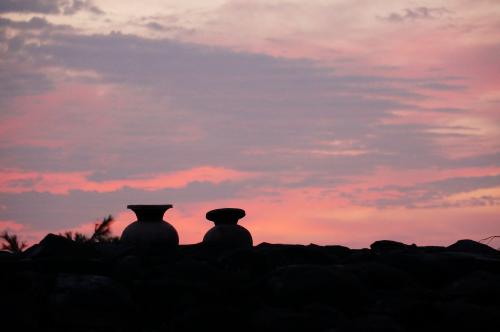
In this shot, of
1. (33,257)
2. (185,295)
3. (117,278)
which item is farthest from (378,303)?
(33,257)

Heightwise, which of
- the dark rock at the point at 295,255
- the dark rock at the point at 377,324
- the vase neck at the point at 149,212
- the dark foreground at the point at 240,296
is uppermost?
the vase neck at the point at 149,212

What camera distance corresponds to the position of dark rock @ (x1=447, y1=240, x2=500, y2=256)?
14714 millimetres

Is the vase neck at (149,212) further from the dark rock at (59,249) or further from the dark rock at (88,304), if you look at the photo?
the dark rock at (88,304)

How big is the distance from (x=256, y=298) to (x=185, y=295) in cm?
88

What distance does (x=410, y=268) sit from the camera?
1163cm

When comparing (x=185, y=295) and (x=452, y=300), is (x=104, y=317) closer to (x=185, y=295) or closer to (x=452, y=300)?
(x=185, y=295)

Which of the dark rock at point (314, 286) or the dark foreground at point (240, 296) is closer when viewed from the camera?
the dark foreground at point (240, 296)

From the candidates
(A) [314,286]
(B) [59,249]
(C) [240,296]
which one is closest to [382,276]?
(A) [314,286]

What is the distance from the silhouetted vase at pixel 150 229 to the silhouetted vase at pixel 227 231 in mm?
776

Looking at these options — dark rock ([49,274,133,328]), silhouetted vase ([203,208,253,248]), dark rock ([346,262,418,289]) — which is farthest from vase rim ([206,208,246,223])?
dark rock ([49,274,133,328])

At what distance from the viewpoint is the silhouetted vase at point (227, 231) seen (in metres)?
14.0

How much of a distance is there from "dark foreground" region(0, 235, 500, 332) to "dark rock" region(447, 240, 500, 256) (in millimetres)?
3077

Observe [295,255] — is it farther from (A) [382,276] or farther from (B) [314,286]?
(B) [314,286]

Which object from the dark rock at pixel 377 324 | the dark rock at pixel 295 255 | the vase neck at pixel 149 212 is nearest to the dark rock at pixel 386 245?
the dark rock at pixel 295 255
